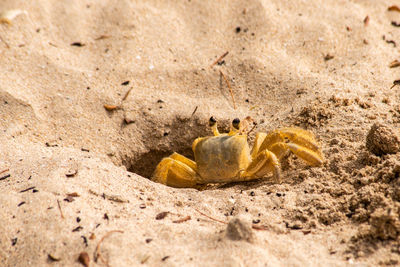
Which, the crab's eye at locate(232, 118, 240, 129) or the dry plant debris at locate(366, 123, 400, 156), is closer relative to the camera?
the dry plant debris at locate(366, 123, 400, 156)

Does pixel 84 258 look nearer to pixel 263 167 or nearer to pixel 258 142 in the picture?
pixel 263 167

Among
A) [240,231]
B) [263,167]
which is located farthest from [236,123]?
[240,231]

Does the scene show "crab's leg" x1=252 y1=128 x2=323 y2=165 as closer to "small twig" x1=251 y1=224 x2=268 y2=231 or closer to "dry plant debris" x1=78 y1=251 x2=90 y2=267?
"small twig" x1=251 y1=224 x2=268 y2=231

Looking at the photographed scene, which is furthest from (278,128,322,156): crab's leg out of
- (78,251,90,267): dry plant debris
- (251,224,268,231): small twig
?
(78,251,90,267): dry plant debris

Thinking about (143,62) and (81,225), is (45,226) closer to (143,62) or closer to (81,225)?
(81,225)

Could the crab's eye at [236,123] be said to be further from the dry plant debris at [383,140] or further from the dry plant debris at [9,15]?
the dry plant debris at [9,15]

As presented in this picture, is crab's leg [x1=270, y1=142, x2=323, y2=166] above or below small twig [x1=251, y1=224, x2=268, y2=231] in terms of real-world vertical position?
above
